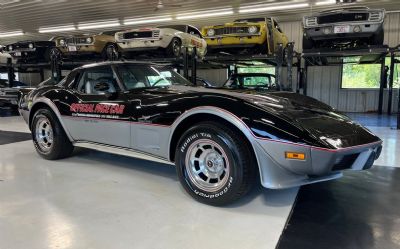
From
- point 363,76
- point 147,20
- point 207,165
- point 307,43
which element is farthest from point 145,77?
point 363,76

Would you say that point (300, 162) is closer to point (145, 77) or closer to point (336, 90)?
point (145, 77)

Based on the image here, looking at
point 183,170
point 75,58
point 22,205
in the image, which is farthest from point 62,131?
point 75,58

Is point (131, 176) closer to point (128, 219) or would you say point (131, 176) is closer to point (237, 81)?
point (128, 219)

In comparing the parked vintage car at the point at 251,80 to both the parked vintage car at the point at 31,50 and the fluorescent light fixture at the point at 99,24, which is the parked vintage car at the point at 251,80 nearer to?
the parked vintage car at the point at 31,50

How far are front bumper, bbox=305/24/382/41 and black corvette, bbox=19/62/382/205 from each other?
4025mm

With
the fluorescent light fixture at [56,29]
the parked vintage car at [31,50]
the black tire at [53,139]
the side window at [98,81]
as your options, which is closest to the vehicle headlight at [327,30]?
the side window at [98,81]

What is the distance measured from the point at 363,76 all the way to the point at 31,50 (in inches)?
503

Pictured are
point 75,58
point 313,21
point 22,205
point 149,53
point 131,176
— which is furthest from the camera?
point 75,58

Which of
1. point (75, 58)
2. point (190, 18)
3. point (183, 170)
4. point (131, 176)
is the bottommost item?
point (131, 176)

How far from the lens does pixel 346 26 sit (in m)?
6.44

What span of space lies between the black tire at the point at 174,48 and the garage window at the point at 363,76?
27.4ft

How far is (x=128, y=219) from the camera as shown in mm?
2484

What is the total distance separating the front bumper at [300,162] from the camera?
7.54ft

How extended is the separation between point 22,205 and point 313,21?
631 centimetres
